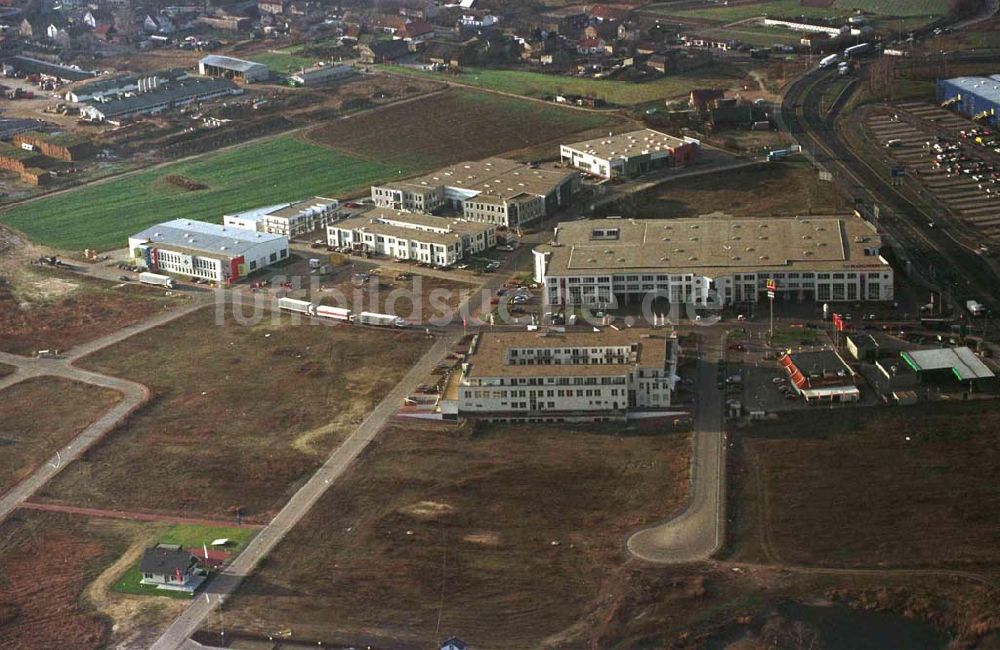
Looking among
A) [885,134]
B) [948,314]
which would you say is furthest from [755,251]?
[885,134]

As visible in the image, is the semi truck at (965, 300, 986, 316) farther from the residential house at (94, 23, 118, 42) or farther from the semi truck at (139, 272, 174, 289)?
the residential house at (94, 23, 118, 42)

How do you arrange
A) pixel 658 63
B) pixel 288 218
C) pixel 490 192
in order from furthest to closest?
1. pixel 658 63
2. pixel 490 192
3. pixel 288 218

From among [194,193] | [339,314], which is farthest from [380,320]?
[194,193]

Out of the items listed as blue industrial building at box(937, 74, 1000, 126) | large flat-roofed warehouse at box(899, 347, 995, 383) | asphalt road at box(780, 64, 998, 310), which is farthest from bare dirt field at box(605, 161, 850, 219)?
large flat-roofed warehouse at box(899, 347, 995, 383)

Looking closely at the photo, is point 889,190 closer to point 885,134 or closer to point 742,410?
point 885,134

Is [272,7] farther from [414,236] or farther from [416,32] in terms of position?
[414,236]

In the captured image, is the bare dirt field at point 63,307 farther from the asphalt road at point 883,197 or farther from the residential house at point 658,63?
the residential house at point 658,63

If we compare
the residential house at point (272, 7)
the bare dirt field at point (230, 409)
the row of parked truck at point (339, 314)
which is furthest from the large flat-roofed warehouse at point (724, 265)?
the residential house at point (272, 7)
